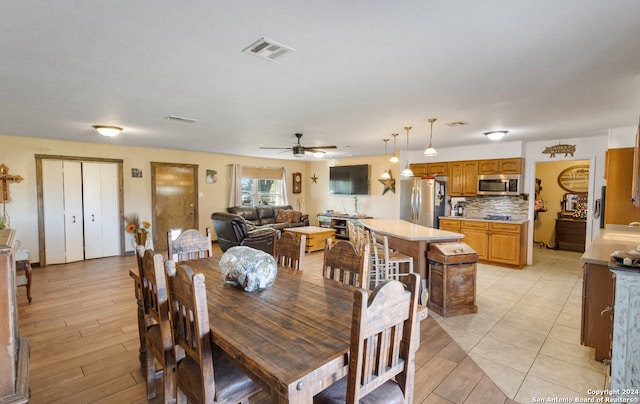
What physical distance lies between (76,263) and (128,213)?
49.8 inches

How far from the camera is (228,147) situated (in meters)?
6.62

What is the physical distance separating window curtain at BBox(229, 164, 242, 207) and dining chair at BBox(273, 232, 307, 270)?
559cm

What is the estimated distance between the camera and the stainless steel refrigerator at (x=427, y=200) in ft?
21.1

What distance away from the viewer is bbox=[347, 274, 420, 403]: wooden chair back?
1139mm

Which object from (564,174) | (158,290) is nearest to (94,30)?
(158,290)

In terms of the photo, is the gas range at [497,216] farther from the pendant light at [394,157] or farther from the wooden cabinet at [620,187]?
the pendant light at [394,157]

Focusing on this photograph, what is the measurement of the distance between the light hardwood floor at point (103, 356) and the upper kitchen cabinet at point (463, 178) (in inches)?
148

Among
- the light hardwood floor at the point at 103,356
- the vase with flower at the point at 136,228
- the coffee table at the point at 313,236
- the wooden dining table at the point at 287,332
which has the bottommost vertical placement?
the light hardwood floor at the point at 103,356

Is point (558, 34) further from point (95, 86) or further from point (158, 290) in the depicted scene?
point (95, 86)

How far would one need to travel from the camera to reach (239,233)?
228 inches

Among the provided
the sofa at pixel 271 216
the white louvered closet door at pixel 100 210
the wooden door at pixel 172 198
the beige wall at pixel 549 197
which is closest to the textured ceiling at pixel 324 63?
the white louvered closet door at pixel 100 210

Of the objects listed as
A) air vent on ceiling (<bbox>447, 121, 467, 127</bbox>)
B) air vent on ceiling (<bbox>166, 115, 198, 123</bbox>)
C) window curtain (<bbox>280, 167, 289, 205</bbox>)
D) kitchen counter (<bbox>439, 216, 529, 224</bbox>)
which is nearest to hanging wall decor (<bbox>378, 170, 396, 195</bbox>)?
kitchen counter (<bbox>439, 216, 529, 224</bbox>)

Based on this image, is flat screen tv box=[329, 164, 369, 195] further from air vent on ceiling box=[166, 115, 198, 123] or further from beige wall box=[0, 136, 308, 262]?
air vent on ceiling box=[166, 115, 198, 123]

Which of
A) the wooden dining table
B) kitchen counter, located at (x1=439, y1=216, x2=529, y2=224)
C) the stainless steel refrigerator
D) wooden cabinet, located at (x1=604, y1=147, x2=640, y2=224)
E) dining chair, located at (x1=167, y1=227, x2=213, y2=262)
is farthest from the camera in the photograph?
the stainless steel refrigerator
